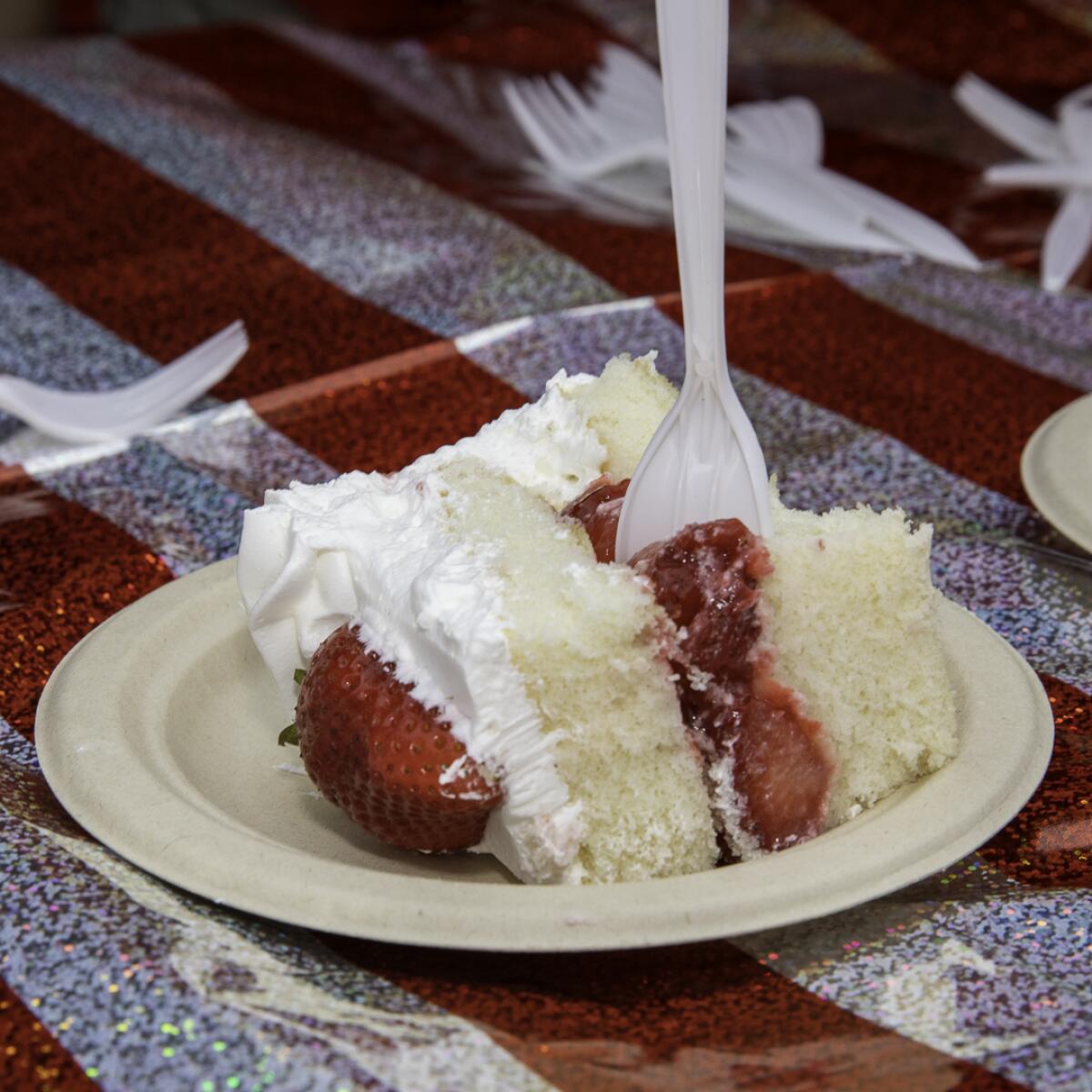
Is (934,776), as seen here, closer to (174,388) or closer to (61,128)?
(174,388)

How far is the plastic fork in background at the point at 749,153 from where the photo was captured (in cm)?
157

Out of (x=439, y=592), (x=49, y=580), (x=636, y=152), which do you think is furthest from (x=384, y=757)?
(x=636, y=152)

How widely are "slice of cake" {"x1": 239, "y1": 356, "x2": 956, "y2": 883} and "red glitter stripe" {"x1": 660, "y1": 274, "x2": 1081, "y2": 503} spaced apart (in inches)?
17.9

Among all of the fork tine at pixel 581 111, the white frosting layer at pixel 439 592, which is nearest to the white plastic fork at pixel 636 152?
the fork tine at pixel 581 111

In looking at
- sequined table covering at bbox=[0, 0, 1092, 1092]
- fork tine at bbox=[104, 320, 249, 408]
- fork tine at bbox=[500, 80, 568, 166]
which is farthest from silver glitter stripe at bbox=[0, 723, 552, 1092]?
fork tine at bbox=[500, 80, 568, 166]

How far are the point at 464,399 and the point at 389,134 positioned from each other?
Answer: 2.39 ft

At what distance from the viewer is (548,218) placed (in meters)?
1.59

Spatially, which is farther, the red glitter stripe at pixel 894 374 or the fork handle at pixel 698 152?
the red glitter stripe at pixel 894 374

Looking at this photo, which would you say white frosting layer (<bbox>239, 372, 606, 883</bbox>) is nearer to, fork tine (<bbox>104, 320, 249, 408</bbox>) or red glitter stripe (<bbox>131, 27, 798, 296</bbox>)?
fork tine (<bbox>104, 320, 249, 408</bbox>)

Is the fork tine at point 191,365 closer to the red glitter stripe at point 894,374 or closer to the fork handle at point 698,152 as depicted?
the red glitter stripe at point 894,374

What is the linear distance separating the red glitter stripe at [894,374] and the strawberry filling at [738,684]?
496mm

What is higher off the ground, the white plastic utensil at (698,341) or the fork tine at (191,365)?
the white plastic utensil at (698,341)

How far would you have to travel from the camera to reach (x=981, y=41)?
212 centimetres

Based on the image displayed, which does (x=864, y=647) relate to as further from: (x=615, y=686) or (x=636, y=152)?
(x=636, y=152)
